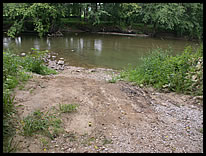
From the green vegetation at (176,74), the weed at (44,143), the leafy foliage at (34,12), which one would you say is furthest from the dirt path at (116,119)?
the leafy foliage at (34,12)

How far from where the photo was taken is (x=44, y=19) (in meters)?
16.5

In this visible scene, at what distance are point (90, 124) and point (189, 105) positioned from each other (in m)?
2.36

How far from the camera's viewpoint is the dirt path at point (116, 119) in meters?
2.57

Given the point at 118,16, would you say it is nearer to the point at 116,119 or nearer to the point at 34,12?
the point at 34,12

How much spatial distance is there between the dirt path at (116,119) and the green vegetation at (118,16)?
12.6m

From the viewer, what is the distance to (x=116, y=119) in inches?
128

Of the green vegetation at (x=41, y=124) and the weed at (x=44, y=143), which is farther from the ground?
the green vegetation at (x=41, y=124)

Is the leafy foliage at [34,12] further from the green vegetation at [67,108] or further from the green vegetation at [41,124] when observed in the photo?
the green vegetation at [41,124]

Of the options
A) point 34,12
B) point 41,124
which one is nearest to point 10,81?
point 41,124

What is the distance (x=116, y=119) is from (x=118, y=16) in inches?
803

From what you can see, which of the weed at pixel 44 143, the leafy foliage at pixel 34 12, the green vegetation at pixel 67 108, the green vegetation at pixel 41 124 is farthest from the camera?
the leafy foliage at pixel 34 12

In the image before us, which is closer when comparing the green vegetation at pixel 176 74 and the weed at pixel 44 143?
the weed at pixel 44 143

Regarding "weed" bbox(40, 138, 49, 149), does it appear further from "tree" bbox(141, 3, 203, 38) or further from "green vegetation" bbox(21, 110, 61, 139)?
"tree" bbox(141, 3, 203, 38)

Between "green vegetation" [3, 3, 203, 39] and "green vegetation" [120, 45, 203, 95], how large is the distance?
11.9 metres
